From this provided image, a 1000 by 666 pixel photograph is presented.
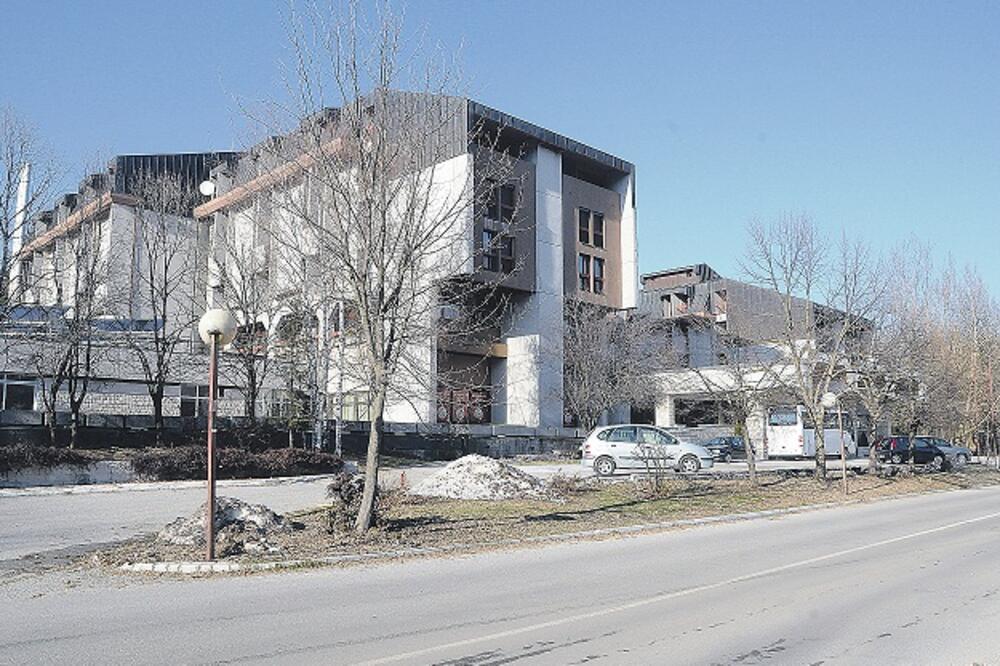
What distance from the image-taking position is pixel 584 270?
58.5 metres

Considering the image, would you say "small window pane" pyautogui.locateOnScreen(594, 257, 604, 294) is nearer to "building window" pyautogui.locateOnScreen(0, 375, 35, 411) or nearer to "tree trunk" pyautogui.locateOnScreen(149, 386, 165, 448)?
"tree trunk" pyautogui.locateOnScreen(149, 386, 165, 448)

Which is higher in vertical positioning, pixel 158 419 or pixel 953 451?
pixel 158 419

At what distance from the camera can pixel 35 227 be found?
28391 millimetres

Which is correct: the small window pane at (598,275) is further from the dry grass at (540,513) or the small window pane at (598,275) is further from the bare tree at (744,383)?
the dry grass at (540,513)

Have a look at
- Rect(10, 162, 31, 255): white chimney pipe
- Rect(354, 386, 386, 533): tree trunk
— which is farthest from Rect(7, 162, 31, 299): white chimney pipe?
Rect(354, 386, 386, 533): tree trunk

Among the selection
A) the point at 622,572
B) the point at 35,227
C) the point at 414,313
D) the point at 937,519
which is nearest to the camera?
the point at 622,572

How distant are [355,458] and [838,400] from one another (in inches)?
720

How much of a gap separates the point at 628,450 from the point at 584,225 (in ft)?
105

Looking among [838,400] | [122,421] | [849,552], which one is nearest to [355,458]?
[122,421]

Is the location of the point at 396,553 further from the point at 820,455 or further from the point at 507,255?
the point at 507,255

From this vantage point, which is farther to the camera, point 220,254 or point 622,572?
point 220,254

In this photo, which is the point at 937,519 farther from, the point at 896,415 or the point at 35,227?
the point at 35,227

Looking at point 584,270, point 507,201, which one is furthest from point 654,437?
point 584,270

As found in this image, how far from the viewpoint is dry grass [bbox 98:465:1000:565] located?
13.2 meters
